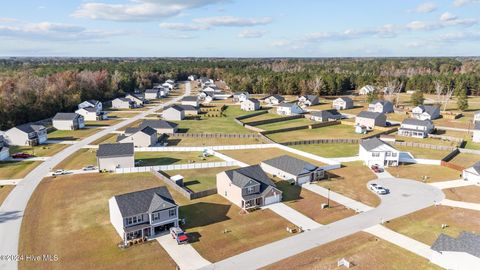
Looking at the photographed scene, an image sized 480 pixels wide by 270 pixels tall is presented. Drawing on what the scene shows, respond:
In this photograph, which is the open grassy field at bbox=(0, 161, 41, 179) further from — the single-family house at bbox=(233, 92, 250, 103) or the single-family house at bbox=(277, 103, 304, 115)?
the single-family house at bbox=(233, 92, 250, 103)

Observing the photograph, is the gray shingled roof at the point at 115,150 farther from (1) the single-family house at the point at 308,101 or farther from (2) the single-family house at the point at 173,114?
(1) the single-family house at the point at 308,101

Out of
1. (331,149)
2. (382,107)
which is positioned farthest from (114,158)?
(382,107)

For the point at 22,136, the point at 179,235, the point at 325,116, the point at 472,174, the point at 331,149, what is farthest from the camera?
the point at 325,116

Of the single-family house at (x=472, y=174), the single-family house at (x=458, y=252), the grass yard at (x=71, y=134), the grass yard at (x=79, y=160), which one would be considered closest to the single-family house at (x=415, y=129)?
the single-family house at (x=472, y=174)

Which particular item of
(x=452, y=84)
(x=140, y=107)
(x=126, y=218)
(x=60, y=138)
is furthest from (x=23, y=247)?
(x=452, y=84)

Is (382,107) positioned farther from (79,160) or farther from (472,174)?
(79,160)

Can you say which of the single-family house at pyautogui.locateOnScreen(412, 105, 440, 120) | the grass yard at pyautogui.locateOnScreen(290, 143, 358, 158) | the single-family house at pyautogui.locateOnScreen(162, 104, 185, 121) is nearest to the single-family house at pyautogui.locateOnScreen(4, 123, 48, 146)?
the single-family house at pyautogui.locateOnScreen(162, 104, 185, 121)

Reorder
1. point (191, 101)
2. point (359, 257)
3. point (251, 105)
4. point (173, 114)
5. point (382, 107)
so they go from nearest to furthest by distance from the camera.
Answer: point (359, 257) < point (173, 114) < point (382, 107) < point (251, 105) < point (191, 101)
